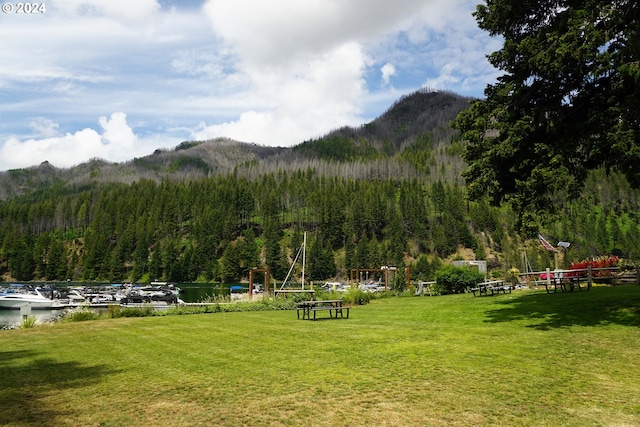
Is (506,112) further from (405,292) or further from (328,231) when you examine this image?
(328,231)

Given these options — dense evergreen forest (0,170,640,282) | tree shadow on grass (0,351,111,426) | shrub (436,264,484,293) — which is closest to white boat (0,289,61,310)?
shrub (436,264,484,293)

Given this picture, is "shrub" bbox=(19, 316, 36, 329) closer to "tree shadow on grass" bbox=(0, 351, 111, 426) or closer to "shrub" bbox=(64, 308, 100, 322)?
"shrub" bbox=(64, 308, 100, 322)

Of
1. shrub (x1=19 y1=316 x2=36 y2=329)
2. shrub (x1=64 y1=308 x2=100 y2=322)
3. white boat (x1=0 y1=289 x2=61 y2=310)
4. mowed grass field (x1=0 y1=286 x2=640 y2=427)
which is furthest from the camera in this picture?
white boat (x1=0 y1=289 x2=61 y2=310)

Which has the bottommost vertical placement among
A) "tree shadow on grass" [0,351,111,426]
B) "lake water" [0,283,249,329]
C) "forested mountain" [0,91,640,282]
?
"lake water" [0,283,249,329]

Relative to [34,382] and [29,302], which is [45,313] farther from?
[34,382]

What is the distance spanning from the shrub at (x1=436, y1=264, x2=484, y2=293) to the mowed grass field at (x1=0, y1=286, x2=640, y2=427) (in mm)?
15824

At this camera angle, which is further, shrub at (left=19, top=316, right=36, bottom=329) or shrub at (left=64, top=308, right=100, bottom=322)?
shrub at (left=64, top=308, right=100, bottom=322)

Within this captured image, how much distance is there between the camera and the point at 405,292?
3809cm

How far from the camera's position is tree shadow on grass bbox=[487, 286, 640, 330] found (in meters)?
14.3

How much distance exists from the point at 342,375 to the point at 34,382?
6238 millimetres

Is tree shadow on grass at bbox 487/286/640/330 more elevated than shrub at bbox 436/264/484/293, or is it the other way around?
shrub at bbox 436/264/484/293

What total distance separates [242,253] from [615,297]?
119947 millimetres

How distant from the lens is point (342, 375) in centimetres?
884

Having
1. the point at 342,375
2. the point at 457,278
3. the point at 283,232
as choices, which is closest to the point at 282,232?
the point at 283,232
